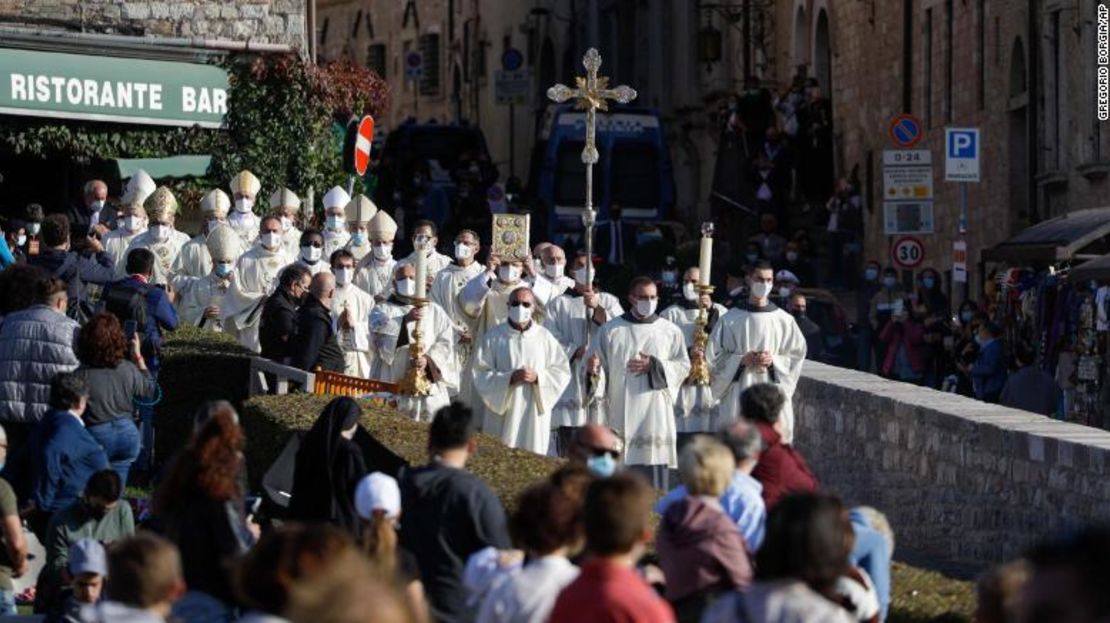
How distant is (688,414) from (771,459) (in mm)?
9024

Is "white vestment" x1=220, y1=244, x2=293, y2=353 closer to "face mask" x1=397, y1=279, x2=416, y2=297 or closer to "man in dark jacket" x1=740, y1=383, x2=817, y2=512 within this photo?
"face mask" x1=397, y1=279, x2=416, y2=297

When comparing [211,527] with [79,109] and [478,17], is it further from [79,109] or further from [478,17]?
[478,17]

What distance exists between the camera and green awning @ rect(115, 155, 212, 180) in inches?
1153

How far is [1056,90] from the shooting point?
35.0 m

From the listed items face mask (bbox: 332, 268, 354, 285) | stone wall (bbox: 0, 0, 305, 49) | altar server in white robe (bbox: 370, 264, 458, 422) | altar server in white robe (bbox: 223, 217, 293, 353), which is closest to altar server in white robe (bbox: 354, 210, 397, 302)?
altar server in white robe (bbox: 223, 217, 293, 353)

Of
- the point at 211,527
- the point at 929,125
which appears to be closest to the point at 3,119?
the point at 929,125

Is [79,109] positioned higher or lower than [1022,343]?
higher

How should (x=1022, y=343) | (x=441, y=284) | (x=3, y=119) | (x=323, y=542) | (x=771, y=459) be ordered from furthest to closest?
(x=3, y=119)
(x=1022, y=343)
(x=441, y=284)
(x=771, y=459)
(x=323, y=542)

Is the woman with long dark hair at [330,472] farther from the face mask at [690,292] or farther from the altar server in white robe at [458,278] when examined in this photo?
the altar server in white robe at [458,278]

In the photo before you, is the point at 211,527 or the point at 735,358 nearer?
the point at 211,527

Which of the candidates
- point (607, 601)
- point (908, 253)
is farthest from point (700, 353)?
point (607, 601)

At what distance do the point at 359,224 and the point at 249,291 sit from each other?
2164mm

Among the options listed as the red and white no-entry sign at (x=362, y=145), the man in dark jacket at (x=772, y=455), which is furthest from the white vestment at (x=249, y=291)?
the man in dark jacket at (x=772, y=455)

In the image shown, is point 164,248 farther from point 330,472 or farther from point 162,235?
point 330,472
